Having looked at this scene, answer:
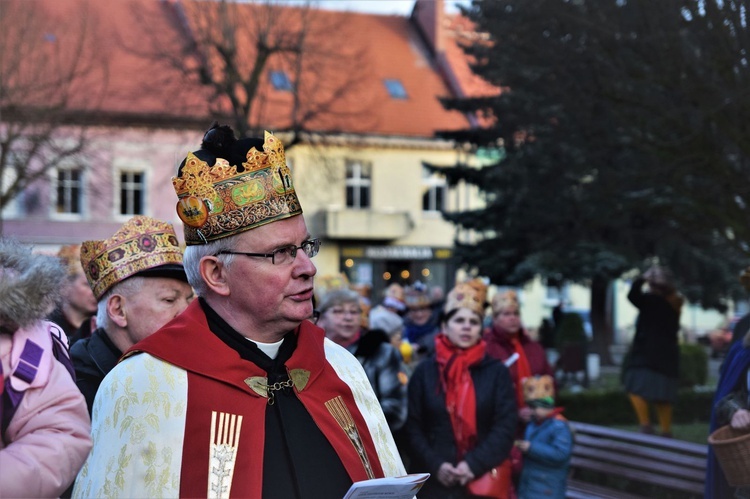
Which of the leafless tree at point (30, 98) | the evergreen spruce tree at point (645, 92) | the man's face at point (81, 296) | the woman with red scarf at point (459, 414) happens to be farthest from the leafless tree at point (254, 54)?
the woman with red scarf at point (459, 414)

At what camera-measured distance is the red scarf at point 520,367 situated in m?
8.24

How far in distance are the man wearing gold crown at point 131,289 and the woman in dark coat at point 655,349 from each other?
7706mm

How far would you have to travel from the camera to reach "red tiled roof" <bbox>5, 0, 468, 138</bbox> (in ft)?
92.2

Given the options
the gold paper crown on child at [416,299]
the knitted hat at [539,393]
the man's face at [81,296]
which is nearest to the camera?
the man's face at [81,296]

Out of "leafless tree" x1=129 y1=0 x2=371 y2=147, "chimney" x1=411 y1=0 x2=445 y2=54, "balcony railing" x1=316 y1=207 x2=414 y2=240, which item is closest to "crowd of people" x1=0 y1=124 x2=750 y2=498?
"leafless tree" x1=129 y1=0 x2=371 y2=147

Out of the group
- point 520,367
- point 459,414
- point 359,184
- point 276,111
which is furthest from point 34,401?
point 359,184

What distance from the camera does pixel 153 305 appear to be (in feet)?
15.7

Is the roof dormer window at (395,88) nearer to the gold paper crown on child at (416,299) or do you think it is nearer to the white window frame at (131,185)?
the white window frame at (131,185)

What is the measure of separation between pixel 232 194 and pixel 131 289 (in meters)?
1.58

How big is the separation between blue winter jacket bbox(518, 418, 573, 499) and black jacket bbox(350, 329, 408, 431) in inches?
39.4

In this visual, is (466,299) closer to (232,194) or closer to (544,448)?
(544,448)

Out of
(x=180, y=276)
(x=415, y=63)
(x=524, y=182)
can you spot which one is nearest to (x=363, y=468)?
(x=180, y=276)

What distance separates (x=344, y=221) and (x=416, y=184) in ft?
11.1

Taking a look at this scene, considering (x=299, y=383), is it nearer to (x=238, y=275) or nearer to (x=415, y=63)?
(x=238, y=275)
